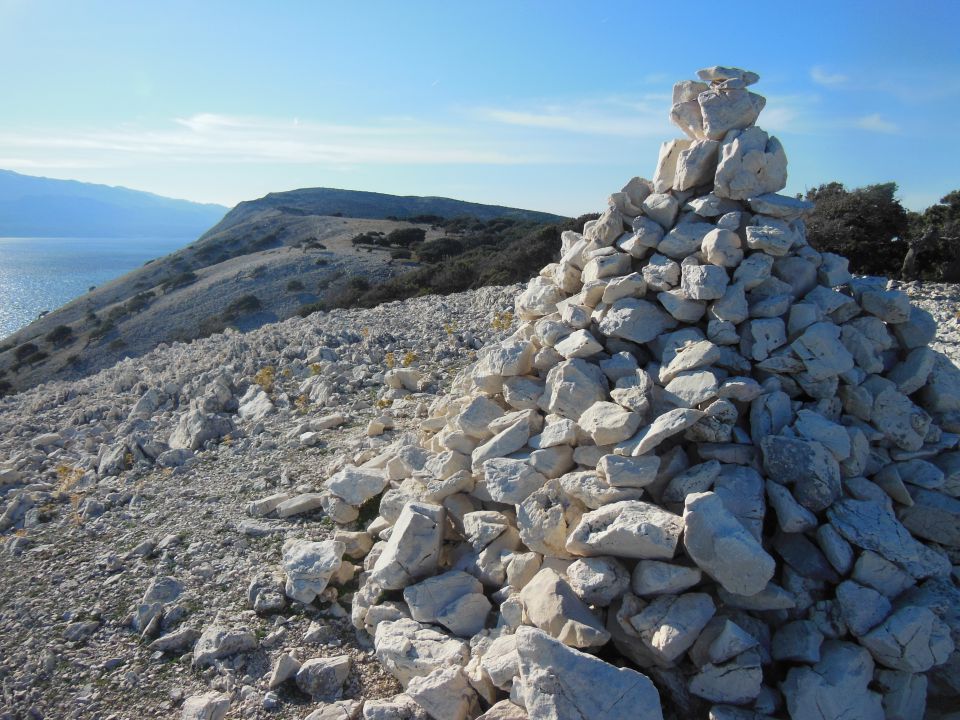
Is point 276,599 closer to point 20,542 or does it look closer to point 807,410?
point 20,542

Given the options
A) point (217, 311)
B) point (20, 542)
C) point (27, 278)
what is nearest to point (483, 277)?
point (217, 311)

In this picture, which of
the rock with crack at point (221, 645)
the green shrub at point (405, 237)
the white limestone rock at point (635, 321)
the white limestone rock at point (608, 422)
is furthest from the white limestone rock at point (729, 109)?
the green shrub at point (405, 237)

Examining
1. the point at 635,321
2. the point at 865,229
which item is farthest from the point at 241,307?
the point at 635,321

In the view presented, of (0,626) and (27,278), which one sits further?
(27,278)

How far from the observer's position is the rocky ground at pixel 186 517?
4680 mm

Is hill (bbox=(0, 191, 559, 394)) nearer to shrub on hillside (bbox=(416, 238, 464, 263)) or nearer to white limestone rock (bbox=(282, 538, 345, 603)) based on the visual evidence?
shrub on hillside (bbox=(416, 238, 464, 263))

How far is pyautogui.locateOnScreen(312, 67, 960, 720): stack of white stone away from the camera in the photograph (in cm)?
381

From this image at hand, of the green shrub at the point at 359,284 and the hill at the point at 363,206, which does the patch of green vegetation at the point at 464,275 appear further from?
the hill at the point at 363,206

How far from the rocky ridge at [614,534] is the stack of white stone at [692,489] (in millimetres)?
19

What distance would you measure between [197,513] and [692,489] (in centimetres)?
500

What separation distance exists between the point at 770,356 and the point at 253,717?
4.46 metres

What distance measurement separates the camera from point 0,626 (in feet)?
17.5

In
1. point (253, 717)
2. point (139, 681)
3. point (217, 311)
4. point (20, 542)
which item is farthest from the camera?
point (217, 311)

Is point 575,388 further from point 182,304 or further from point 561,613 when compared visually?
point 182,304
